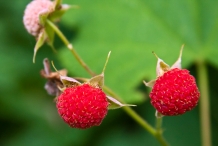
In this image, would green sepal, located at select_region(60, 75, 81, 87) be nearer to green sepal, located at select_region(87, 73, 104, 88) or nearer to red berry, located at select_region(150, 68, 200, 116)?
green sepal, located at select_region(87, 73, 104, 88)

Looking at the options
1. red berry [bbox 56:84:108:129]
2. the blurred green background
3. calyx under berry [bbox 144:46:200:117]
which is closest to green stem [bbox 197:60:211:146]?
the blurred green background

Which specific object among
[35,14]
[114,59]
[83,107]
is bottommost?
[114,59]

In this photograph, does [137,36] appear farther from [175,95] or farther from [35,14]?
[175,95]

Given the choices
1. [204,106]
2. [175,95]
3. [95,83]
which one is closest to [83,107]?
[95,83]

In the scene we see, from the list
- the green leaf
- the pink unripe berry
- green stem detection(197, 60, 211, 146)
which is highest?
the pink unripe berry

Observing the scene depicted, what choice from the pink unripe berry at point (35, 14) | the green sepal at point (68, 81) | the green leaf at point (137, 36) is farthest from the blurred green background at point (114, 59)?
the green sepal at point (68, 81)

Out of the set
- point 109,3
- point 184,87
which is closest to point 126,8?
point 109,3
